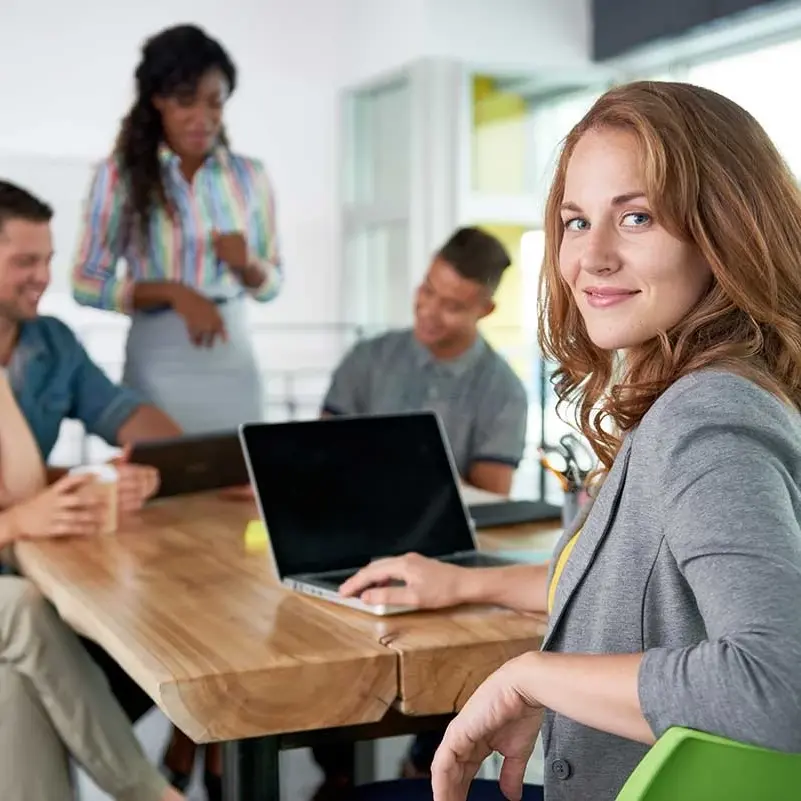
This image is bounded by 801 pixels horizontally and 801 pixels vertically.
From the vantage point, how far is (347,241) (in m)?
4.32

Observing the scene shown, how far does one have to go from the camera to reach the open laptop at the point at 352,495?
1742 millimetres

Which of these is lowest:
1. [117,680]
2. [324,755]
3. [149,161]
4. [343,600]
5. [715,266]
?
[324,755]

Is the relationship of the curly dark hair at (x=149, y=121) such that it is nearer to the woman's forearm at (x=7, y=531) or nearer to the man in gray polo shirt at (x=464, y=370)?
the man in gray polo shirt at (x=464, y=370)

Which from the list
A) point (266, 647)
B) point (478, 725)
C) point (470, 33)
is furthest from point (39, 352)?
point (478, 725)

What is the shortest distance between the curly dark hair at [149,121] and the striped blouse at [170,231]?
1.1 inches

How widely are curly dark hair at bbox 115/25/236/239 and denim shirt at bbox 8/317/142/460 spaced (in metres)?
0.64

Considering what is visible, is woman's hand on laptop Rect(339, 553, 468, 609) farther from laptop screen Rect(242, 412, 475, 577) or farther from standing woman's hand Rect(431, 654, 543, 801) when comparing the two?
standing woman's hand Rect(431, 654, 543, 801)

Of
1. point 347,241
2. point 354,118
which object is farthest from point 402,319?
point 354,118

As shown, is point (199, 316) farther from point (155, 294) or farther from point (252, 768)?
point (252, 768)

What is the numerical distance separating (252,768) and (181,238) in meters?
2.60

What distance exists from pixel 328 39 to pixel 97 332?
54.7 inches

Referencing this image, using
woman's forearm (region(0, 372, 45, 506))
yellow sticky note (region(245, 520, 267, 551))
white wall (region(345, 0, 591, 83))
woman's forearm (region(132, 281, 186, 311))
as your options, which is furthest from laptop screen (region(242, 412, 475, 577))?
white wall (region(345, 0, 591, 83))

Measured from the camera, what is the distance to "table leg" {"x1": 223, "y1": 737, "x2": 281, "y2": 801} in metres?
1.37

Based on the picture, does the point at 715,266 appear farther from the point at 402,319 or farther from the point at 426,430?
the point at 402,319
